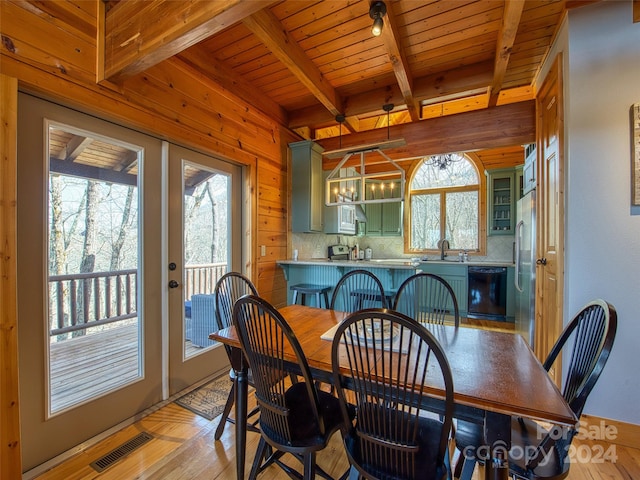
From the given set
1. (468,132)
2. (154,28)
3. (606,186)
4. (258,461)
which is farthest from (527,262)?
(154,28)

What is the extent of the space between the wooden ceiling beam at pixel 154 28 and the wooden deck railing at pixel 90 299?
4.24ft

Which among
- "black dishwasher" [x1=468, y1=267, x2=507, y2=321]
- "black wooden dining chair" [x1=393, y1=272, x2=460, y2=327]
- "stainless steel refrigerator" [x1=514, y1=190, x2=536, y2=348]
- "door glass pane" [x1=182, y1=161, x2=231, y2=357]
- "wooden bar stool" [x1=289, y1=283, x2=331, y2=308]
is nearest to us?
"black wooden dining chair" [x1=393, y1=272, x2=460, y2=327]

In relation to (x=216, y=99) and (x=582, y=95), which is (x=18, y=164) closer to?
(x=216, y=99)

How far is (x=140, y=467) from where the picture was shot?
158 cm

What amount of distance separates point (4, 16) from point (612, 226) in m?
3.70

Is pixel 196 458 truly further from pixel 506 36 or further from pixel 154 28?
pixel 506 36

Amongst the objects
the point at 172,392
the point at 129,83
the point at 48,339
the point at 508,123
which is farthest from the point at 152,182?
the point at 508,123

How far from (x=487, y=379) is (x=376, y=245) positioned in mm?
4996

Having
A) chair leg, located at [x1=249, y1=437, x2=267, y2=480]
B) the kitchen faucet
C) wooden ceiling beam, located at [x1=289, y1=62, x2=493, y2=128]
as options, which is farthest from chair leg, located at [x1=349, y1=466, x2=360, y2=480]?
the kitchen faucet

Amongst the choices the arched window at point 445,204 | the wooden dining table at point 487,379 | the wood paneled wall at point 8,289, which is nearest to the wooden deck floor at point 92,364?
the wood paneled wall at point 8,289

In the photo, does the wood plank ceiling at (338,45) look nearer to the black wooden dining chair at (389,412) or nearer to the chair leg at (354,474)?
the black wooden dining chair at (389,412)

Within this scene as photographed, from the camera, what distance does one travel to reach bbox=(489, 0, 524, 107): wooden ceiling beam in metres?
1.57

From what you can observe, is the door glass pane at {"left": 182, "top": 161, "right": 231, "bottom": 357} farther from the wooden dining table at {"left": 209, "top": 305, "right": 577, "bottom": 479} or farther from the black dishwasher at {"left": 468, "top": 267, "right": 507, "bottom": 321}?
the black dishwasher at {"left": 468, "top": 267, "right": 507, "bottom": 321}

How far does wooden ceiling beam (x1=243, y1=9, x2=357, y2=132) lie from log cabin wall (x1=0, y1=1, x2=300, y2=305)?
78 cm
